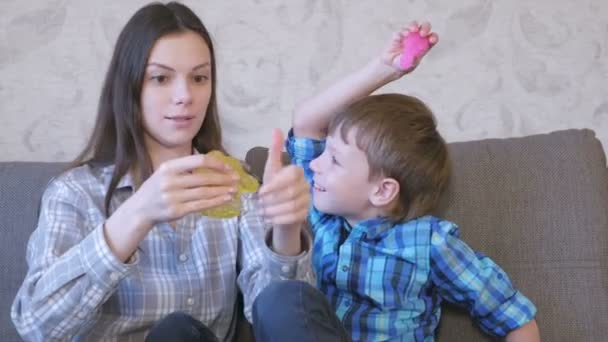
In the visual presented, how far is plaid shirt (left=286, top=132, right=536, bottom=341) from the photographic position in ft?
3.88

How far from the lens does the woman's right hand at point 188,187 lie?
85 cm

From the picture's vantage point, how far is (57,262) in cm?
96

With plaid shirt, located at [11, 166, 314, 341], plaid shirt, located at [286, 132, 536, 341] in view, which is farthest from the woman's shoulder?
plaid shirt, located at [286, 132, 536, 341]

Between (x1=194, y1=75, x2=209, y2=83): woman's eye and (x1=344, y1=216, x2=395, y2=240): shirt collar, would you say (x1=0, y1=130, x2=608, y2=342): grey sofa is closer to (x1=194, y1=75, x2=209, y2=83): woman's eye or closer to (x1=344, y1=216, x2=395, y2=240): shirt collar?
(x1=344, y1=216, x2=395, y2=240): shirt collar

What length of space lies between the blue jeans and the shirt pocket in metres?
0.26

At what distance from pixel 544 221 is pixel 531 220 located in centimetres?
2

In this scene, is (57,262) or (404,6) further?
(404,6)

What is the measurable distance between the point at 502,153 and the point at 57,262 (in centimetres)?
87

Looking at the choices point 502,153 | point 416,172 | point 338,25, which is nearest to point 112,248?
point 416,172

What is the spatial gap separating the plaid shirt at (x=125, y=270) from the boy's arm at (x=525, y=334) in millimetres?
397

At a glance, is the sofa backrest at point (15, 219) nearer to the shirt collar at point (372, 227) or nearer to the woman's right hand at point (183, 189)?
the woman's right hand at point (183, 189)

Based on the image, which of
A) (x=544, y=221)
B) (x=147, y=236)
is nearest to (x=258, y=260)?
(x=147, y=236)

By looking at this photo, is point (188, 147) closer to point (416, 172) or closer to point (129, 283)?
point (129, 283)

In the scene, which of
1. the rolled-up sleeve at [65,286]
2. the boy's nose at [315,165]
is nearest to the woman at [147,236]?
the rolled-up sleeve at [65,286]
